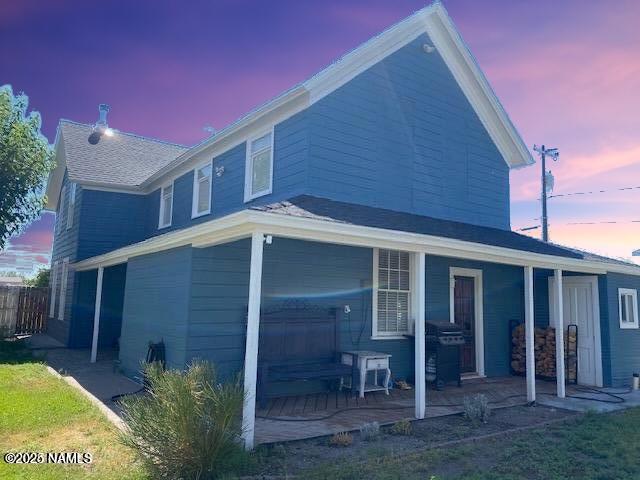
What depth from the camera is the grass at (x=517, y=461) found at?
4.44 metres

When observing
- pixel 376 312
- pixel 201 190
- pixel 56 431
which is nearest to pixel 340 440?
pixel 56 431

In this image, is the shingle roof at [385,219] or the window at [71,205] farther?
the window at [71,205]

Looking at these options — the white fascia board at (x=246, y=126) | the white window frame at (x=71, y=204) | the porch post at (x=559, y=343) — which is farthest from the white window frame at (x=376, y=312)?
the white window frame at (x=71, y=204)

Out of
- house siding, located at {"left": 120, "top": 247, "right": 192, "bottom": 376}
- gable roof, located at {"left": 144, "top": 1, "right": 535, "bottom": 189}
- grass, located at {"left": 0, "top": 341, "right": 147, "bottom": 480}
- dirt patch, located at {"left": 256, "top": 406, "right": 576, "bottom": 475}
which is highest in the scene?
gable roof, located at {"left": 144, "top": 1, "right": 535, "bottom": 189}

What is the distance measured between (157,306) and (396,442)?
188 inches

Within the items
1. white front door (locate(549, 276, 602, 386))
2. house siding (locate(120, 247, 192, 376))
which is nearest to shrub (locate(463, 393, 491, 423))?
house siding (locate(120, 247, 192, 376))

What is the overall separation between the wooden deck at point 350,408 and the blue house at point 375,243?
20.0 inches

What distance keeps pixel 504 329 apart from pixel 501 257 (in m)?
3.77

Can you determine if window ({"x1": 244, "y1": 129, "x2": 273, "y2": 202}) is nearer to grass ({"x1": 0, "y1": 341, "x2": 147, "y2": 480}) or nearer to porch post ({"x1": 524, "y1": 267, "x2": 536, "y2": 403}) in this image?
grass ({"x1": 0, "y1": 341, "x2": 147, "y2": 480})

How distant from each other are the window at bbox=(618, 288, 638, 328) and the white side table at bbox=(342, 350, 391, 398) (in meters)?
5.75

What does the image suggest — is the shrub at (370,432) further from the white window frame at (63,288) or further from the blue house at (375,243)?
the white window frame at (63,288)

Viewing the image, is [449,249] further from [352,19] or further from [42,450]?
[42,450]

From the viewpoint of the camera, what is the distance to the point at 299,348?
25.2 ft

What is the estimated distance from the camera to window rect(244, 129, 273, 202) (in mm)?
9133
